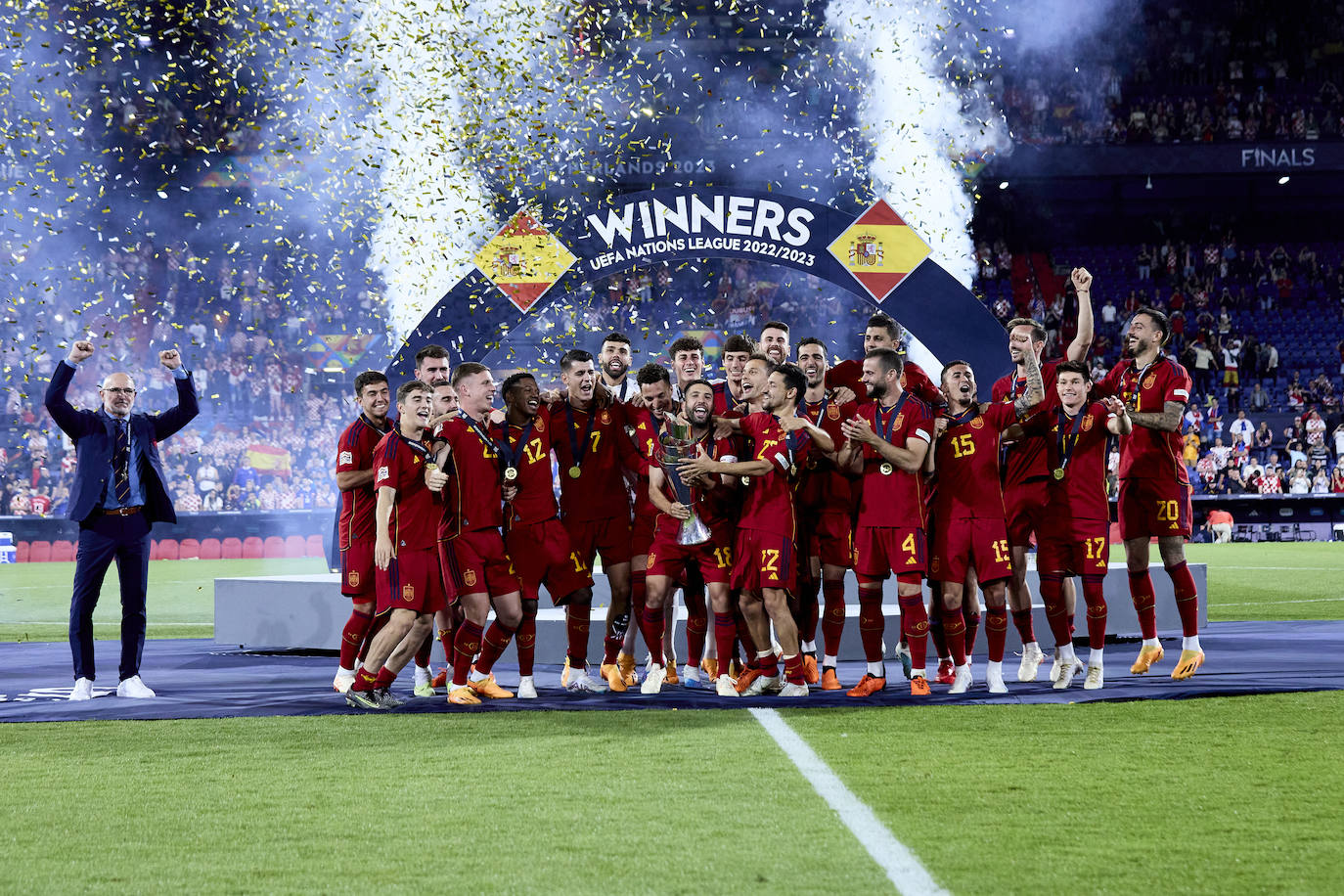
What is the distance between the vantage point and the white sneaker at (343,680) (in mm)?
7543

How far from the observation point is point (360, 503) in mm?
7605

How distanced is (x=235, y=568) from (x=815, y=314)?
14.5 m

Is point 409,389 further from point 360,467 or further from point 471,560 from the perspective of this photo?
point 471,560

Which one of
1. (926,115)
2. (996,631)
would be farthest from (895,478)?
(926,115)

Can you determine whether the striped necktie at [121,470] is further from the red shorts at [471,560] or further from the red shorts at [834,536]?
the red shorts at [834,536]

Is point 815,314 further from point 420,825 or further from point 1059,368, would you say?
point 420,825

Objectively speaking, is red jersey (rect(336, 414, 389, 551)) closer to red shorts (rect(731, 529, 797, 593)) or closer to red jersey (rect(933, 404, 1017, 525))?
red shorts (rect(731, 529, 797, 593))

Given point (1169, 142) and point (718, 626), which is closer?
point (718, 626)

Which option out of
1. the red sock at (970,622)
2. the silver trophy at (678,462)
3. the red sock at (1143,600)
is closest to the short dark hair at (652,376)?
the silver trophy at (678,462)

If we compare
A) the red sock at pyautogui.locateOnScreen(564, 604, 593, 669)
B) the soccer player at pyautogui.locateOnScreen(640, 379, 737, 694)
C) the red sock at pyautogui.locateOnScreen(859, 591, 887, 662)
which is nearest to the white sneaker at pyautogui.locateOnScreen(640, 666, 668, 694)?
the soccer player at pyautogui.locateOnScreen(640, 379, 737, 694)

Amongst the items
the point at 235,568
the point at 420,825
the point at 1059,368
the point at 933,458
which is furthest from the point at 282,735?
the point at 235,568

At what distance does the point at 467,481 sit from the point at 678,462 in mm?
1063

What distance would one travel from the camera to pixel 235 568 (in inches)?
777

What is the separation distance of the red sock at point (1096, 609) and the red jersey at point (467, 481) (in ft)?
10.4
